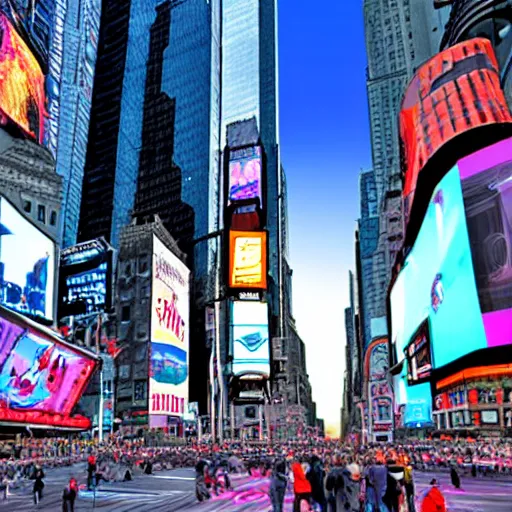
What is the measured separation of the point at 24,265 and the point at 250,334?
63.1m

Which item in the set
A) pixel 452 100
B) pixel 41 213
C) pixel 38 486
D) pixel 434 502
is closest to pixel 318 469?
pixel 434 502

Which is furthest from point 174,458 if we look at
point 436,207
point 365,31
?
point 365,31

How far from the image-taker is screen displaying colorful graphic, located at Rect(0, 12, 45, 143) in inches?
1684

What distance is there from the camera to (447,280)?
162 feet

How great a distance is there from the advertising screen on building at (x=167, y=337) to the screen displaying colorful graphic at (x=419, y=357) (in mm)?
33375

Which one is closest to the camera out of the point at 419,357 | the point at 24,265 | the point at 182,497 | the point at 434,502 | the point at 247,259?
the point at 434,502

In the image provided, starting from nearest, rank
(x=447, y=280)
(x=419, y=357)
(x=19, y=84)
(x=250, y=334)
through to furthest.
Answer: (x=19, y=84) < (x=447, y=280) < (x=419, y=357) < (x=250, y=334)

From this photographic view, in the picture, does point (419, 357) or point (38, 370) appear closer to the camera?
point (38, 370)

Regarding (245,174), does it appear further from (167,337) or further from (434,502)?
(434,502)

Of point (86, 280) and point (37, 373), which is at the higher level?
point (86, 280)

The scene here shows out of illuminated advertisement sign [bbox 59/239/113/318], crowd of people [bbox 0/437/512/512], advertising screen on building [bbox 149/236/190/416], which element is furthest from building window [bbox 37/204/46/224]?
crowd of people [bbox 0/437/512/512]

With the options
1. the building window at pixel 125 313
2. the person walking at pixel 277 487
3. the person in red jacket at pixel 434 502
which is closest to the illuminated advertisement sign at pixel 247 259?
the building window at pixel 125 313

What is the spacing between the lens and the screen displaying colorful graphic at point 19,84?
140 ft

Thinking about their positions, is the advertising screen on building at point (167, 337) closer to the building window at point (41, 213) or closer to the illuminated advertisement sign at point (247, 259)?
the illuminated advertisement sign at point (247, 259)
